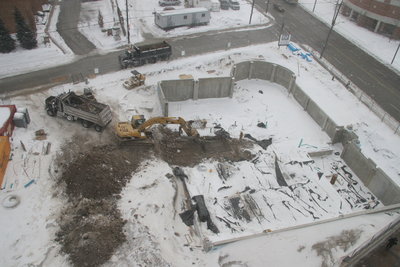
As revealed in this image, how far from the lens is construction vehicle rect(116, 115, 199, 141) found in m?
26.0

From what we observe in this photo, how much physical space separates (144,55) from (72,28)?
13.1m

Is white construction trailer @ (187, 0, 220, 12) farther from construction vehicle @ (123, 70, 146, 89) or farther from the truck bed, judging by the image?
the truck bed

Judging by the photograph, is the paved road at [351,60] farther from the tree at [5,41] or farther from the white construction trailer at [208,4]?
the tree at [5,41]

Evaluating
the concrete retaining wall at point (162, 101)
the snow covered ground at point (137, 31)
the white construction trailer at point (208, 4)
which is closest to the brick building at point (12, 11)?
the snow covered ground at point (137, 31)

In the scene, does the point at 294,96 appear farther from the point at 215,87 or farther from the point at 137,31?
the point at 137,31

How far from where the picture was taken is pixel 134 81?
3281 cm

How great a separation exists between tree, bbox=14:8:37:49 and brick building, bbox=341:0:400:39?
43150 millimetres

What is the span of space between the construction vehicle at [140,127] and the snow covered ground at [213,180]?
181cm

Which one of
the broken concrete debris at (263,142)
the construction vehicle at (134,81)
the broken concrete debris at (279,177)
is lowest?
the broken concrete debris at (279,177)

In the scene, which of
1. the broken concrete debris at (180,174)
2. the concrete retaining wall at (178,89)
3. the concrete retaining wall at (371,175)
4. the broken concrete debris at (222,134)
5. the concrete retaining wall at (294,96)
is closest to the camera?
the concrete retaining wall at (371,175)

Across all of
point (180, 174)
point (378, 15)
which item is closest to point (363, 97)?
point (378, 15)

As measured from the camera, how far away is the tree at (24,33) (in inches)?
1436

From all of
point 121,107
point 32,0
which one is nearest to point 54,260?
point 121,107

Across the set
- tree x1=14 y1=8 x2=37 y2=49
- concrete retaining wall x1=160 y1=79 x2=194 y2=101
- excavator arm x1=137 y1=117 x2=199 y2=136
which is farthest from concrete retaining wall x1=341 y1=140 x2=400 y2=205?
tree x1=14 y1=8 x2=37 y2=49
